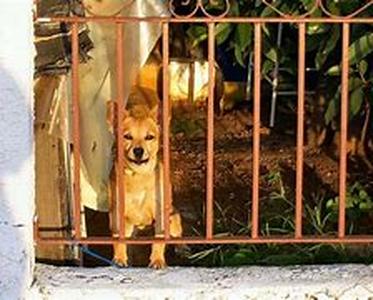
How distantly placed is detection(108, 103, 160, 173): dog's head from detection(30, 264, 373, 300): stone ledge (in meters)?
1.55

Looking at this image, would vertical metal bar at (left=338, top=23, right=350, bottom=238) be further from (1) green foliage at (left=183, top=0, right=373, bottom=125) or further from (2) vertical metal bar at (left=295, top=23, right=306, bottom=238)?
(1) green foliage at (left=183, top=0, right=373, bottom=125)

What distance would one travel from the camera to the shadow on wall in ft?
14.0

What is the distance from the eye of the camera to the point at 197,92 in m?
9.83

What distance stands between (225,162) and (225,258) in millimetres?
2820

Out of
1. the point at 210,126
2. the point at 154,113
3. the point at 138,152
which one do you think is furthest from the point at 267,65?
the point at 210,126

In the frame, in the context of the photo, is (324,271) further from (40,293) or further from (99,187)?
(99,187)

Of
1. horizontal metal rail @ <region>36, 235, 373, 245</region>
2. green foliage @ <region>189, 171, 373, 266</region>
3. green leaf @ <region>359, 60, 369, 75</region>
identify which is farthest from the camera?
green leaf @ <region>359, 60, 369, 75</region>

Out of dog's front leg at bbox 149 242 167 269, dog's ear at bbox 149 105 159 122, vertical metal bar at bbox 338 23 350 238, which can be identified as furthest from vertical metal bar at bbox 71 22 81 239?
dog's ear at bbox 149 105 159 122

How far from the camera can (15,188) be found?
4309 mm

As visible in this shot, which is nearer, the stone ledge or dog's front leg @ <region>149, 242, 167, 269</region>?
the stone ledge

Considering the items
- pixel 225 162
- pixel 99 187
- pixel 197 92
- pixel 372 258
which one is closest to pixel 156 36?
pixel 99 187

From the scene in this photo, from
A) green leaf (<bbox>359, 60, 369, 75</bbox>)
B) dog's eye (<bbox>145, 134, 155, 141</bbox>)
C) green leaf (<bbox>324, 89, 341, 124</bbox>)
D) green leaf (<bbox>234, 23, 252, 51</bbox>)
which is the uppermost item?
green leaf (<bbox>234, 23, 252, 51</bbox>)

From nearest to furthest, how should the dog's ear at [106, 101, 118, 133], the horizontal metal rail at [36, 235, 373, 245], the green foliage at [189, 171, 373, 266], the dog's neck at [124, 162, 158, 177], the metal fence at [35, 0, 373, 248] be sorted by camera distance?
the metal fence at [35, 0, 373, 248], the horizontal metal rail at [36, 235, 373, 245], the dog's ear at [106, 101, 118, 133], the green foliage at [189, 171, 373, 266], the dog's neck at [124, 162, 158, 177]

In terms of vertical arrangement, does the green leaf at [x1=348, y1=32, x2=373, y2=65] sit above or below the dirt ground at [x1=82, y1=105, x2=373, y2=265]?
above
